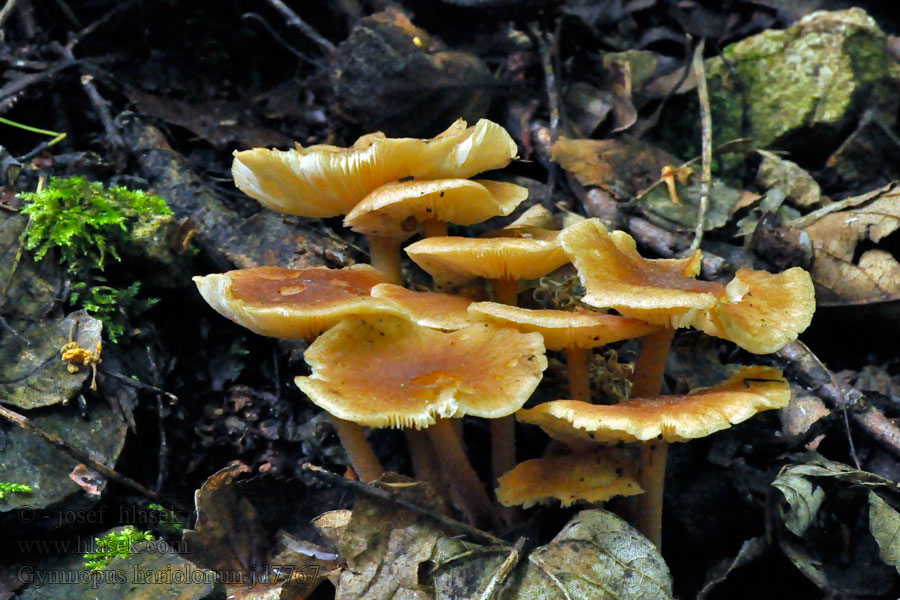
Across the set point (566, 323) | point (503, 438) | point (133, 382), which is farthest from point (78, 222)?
point (566, 323)

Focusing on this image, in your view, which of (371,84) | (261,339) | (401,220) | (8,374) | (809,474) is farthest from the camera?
(371,84)

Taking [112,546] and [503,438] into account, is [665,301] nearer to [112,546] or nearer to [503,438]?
[503,438]

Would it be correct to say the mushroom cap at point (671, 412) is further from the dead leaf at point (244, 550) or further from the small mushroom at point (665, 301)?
the dead leaf at point (244, 550)

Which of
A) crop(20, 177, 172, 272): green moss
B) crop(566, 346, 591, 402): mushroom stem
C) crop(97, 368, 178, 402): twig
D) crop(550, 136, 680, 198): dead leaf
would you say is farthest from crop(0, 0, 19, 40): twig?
crop(566, 346, 591, 402): mushroom stem

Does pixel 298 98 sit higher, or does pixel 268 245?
pixel 298 98


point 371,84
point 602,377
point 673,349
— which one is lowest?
point 673,349

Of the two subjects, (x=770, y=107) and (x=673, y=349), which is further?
(x=770, y=107)

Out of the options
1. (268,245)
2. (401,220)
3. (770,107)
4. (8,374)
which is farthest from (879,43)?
(8,374)

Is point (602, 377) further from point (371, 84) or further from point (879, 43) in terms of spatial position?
point (879, 43)
